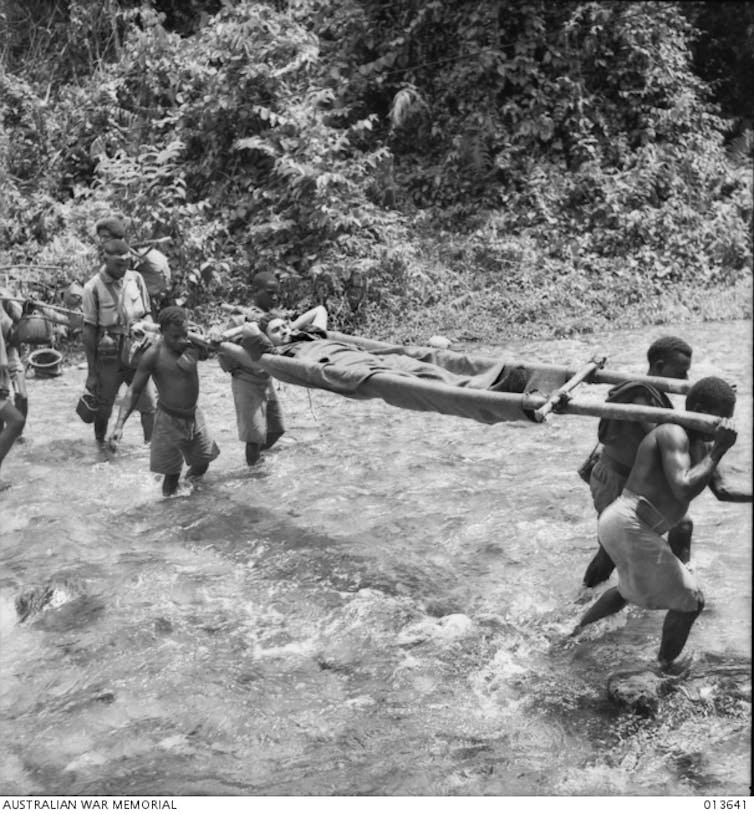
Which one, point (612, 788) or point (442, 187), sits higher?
point (442, 187)

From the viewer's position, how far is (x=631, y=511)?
4.22m

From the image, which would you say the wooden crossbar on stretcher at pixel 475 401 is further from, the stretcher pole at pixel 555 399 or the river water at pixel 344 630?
the river water at pixel 344 630

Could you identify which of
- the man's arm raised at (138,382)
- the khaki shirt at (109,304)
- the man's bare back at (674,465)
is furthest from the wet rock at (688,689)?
the khaki shirt at (109,304)

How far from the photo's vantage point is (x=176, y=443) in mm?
6719

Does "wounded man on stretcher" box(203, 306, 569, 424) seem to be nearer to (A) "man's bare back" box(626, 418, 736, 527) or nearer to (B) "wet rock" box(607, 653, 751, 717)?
(A) "man's bare back" box(626, 418, 736, 527)

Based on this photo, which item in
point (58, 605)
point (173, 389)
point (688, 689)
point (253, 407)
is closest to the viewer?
point (688, 689)

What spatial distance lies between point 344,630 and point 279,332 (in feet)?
6.66

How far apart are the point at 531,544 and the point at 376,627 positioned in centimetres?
135

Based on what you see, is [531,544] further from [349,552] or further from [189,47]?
[189,47]

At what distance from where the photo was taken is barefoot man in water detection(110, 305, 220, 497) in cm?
653

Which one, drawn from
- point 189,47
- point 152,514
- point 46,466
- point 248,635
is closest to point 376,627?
point 248,635

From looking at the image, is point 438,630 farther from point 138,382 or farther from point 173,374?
point 138,382

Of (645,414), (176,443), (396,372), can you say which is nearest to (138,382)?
(176,443)

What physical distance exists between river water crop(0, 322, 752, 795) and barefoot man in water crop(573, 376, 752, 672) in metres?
0.45
